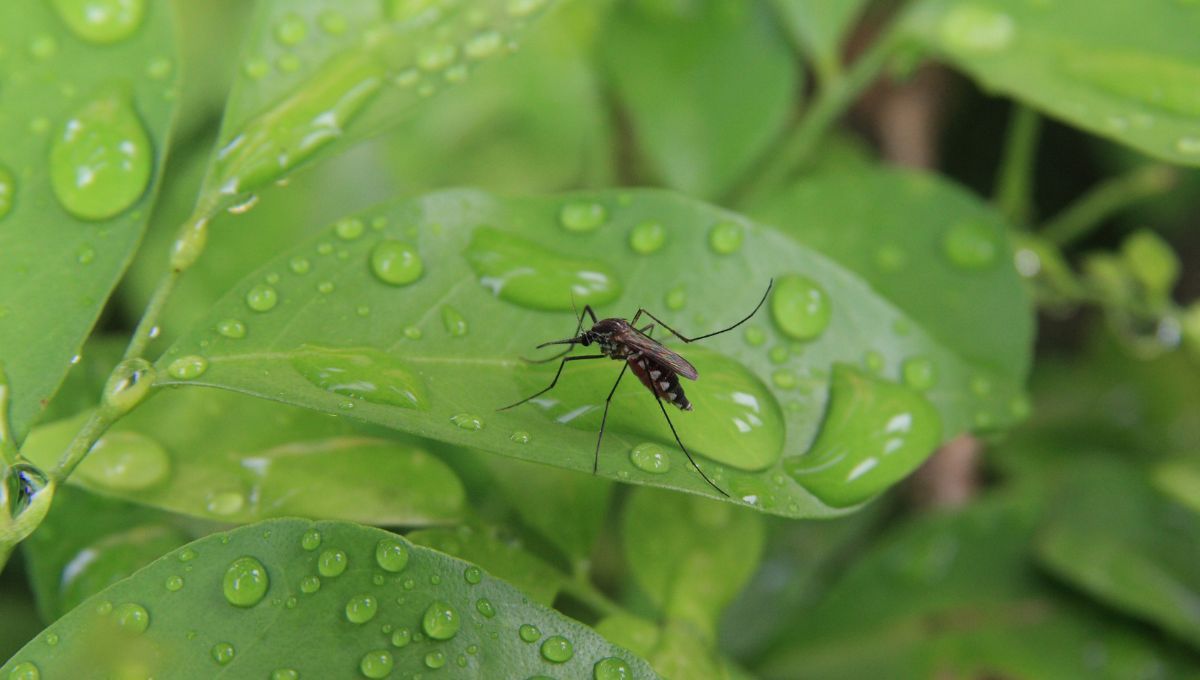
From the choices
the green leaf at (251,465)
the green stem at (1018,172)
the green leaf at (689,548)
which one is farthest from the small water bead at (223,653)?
the green stem at (1018,172)

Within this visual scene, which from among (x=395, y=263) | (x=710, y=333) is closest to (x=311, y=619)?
(x=395, y=263)

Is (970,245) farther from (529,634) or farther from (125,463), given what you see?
(125,463)

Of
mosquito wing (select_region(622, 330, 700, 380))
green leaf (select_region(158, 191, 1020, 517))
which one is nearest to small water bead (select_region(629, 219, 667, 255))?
green leaf (select_region(158, 191, 1020, 517))

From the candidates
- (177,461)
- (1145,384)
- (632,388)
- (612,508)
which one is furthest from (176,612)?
(1145,384)

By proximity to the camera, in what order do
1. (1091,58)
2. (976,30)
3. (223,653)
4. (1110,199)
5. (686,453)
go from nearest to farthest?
(223,653) → (686,453) → (1091,58) → (976,30) → (1110,199)

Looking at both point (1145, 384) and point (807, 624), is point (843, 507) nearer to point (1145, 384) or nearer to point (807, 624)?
point (807, 624)

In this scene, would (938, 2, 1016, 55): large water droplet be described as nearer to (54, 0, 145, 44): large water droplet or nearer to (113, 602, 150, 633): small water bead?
(54, 0, 145, 44): large water droplet

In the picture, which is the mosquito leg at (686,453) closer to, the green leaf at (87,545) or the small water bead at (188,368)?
the small water bead at (188,368)

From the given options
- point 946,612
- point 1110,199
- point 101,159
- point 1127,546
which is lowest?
point 946,612
